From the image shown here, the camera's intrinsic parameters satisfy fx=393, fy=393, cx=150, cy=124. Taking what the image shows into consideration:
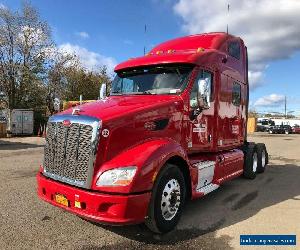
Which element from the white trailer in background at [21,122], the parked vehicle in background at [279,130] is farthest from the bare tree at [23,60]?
the parked vehicle in background at [279,130]

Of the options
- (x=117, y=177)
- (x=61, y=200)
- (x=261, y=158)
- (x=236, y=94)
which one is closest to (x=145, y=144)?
(x=117, y=177)

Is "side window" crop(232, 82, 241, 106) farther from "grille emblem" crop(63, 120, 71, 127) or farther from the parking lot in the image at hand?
"grille emblem" crop(63, 120, 71, 127)

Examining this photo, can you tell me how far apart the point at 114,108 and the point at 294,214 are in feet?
12.4

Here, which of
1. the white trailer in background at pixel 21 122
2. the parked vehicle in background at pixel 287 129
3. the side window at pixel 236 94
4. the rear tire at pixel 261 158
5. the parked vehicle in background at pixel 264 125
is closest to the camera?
the side window at pixel 236 94

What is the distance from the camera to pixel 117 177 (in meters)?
5.20

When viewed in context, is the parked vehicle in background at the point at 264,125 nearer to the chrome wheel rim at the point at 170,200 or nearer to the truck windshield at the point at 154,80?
the truck windshield at the point at 154,80

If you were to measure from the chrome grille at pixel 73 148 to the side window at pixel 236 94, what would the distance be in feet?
14.9

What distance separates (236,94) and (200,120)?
2.50 m

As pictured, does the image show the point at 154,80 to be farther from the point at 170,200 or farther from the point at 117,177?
A: the point at 117,177

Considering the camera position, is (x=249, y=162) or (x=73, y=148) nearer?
(x=73, y=148)

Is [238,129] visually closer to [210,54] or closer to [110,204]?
[210,54]

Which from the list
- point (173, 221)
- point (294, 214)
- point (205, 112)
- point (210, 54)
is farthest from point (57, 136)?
point (294, 214)

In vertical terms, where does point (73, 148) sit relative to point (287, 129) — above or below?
below

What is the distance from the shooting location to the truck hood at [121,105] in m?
5.62
